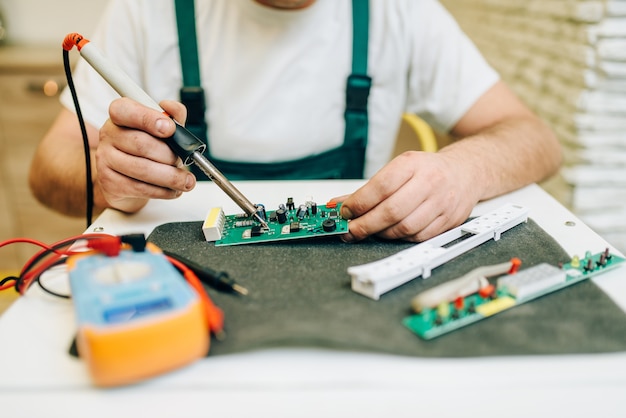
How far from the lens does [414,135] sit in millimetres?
1128

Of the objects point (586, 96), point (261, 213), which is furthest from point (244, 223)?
point (586, 96)

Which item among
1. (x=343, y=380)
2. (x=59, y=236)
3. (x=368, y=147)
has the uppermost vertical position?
(x=343, y=380)

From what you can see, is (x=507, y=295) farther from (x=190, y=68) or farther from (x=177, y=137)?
(x=190, y=68)

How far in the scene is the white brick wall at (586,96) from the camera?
1.12 m

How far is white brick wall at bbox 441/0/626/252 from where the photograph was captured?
3.69 ft

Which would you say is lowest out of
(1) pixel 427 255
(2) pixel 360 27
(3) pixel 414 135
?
(3) pixel 414 135

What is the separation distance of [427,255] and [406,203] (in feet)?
0.32

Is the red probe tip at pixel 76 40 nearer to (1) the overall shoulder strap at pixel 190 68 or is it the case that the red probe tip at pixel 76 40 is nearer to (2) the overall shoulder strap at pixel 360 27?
(1) the overall shoulder strap at pixel 190 68

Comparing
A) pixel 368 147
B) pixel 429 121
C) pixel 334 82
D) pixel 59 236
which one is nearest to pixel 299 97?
pixel 334 82

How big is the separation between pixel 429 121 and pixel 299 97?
30 centimetres

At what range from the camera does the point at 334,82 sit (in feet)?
3.37

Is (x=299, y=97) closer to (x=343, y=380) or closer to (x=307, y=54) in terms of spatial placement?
(x=307, y=54)

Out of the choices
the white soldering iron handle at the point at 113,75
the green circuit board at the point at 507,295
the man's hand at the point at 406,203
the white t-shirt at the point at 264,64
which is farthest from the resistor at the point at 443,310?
the white t-shirt at the point at 264,64

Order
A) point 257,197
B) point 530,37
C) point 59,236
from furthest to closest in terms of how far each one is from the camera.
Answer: point 59,236, point 530,37, point 257,197
